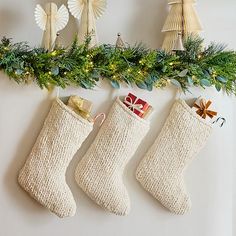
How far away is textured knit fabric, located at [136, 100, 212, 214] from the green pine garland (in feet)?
0.44

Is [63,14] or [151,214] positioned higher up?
[63,14]

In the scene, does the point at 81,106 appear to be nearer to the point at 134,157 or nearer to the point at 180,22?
the point at 134,157

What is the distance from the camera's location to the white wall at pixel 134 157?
1686mm

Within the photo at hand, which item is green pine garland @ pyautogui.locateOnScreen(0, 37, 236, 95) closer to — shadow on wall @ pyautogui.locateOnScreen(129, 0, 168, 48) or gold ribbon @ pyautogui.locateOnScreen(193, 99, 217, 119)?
gold ribbon @ pyautogui.locateOnScreen(193, 99, 217, 119)

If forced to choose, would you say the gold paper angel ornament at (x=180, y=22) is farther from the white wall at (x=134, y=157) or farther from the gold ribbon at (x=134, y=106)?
the gold ribbon at (x=134, y=106)

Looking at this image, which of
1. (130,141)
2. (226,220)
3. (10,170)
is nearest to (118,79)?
(130,141)

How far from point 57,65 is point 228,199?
0.95 metres

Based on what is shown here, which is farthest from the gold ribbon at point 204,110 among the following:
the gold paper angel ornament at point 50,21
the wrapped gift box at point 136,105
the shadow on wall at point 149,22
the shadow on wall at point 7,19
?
the shadow on wall at point 7,19

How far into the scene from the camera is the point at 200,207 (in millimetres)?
1932

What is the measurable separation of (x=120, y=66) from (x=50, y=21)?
31 centimetres

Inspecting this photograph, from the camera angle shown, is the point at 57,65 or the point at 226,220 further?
the point at 226,220

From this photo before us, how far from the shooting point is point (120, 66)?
5.62 ft

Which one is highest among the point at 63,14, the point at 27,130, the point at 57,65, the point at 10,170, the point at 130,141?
the point at 63,14

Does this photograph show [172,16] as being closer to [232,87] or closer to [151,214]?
[232,87]
